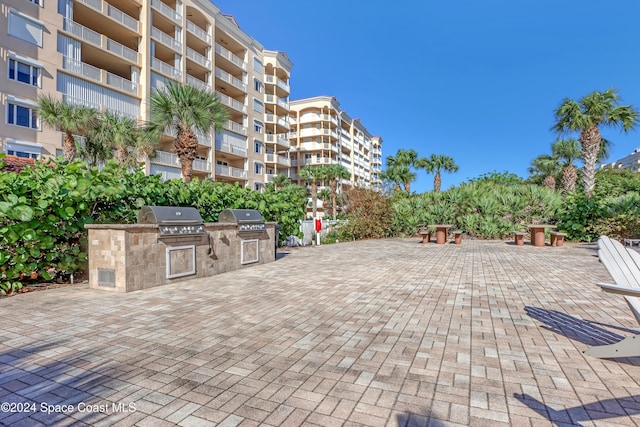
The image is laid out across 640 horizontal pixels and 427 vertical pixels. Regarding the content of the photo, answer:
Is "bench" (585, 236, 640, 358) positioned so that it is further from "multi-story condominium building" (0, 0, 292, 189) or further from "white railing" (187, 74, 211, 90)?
"white railing" (187, 74, 211, 90)

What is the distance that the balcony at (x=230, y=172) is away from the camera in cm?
3388

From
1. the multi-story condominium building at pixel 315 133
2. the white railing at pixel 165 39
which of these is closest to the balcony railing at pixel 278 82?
the multi-story condominium building at pixel 315 133

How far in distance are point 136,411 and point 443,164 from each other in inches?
1803

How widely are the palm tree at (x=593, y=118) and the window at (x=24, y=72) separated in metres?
32.8

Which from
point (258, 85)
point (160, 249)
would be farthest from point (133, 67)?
point (160, 249)

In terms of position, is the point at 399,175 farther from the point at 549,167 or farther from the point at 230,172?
the point at 230,172

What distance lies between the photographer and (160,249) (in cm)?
633

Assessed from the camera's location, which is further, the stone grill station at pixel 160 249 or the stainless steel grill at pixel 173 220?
the stainless steel grill at pixel 173 220

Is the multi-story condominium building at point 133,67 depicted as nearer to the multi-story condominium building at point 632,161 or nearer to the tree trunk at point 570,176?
the tree trunk at point 570,176

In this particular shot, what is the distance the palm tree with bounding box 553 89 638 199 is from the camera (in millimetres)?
19423

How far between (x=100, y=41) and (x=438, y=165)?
38451mm

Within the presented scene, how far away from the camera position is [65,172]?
19.8 feet

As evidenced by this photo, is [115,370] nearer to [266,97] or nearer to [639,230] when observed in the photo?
[639,230]

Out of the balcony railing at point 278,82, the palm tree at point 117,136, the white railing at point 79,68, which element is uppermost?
the balcony railing at point 278,82
